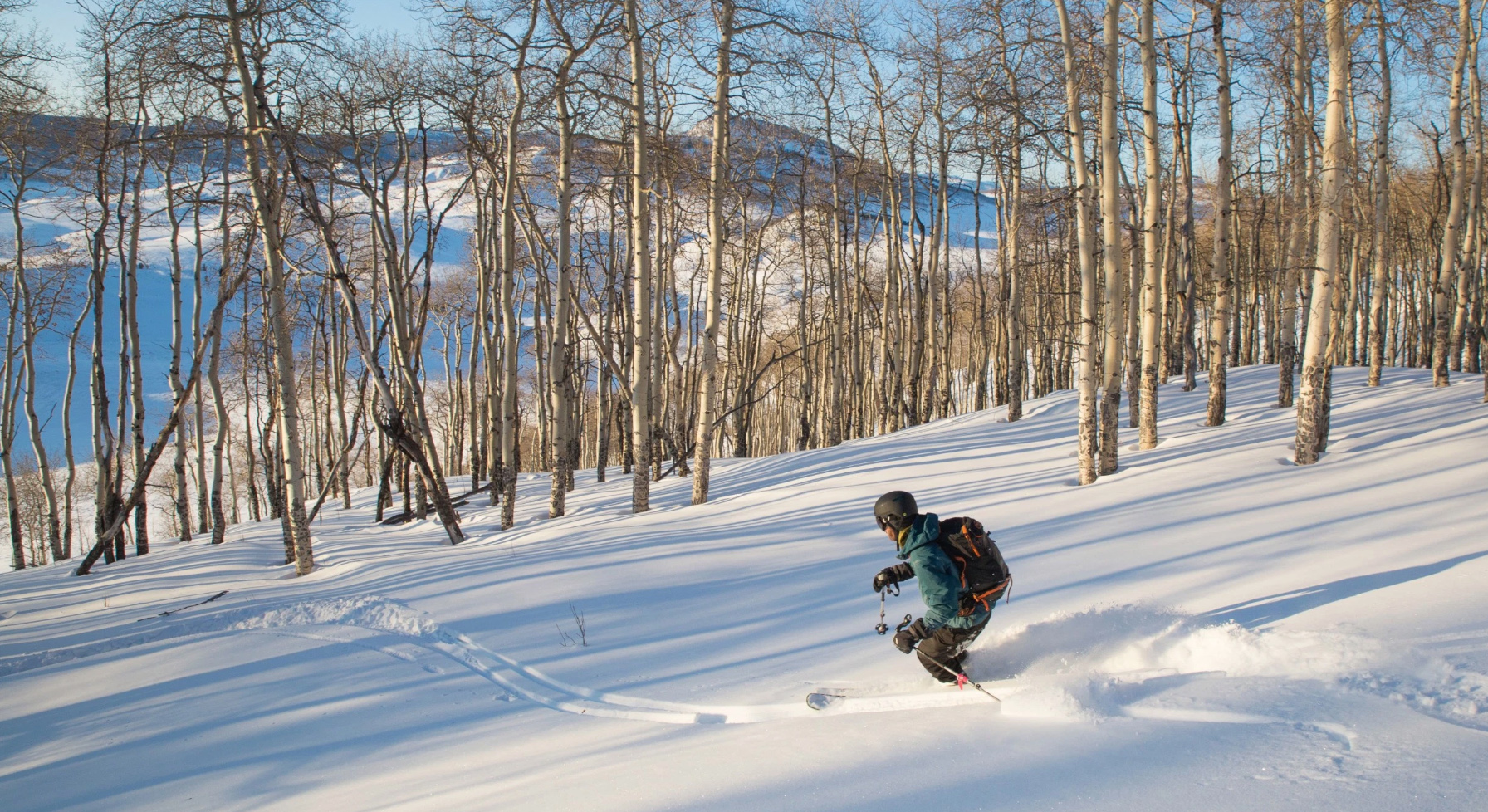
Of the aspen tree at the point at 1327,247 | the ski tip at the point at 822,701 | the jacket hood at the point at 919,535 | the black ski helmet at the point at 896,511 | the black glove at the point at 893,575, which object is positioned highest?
the aspen tree at the point at 1327,247

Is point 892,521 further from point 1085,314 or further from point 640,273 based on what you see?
point 640,273

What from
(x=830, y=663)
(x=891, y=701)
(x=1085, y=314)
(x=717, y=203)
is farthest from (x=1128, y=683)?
(x=717, y=203)

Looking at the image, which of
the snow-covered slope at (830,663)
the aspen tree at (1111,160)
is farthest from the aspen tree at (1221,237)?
the aspen tree at (1111,160)

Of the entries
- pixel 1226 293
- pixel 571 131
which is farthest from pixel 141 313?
pixel 1226 293

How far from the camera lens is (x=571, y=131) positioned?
11102mm

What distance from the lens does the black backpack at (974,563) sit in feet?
12.0

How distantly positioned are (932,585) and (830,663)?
144cm

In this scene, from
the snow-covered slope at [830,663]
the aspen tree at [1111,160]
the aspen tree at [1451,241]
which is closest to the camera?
the snow-covered slope at [830,663]

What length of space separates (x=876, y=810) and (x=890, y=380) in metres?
25.4

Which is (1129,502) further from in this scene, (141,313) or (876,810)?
(141,313)

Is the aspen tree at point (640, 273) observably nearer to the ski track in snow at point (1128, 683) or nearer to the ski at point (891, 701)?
the ski track in snow at point (1128, 683)

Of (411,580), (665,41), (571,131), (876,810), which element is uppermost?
(665,41)

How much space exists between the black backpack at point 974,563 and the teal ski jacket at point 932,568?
44 millimetres

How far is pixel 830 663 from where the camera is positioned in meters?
4.73
